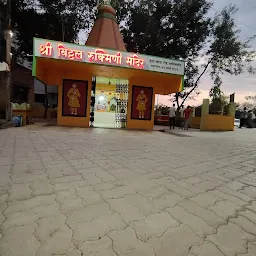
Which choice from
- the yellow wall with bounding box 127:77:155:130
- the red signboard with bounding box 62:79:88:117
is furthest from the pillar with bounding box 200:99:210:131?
the red signboard with bounding box 62:79:88:117

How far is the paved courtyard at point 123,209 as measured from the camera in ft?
5.66

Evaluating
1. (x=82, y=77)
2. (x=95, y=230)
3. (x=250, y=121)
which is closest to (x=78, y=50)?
(x=82, y=77)

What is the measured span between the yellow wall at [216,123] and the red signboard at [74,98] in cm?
909

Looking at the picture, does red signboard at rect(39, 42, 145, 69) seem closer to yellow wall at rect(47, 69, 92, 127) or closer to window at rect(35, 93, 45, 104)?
yellow wall at rect(47, 69, 92, 127)

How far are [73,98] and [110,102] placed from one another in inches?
343

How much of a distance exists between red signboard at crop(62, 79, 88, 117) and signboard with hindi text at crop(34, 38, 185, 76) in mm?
3052

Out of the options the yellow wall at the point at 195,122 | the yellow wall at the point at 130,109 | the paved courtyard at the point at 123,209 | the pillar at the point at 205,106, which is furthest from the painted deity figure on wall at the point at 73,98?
the yellow wall at the point at 195,122

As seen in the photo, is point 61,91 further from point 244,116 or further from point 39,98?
point 39,98

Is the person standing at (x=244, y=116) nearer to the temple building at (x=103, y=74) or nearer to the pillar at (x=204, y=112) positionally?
the pillar at (x=204, y=112)

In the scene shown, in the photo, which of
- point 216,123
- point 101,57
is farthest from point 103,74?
point 216,123

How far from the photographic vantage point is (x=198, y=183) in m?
3.40

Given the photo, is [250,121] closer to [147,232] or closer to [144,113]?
[144,113]

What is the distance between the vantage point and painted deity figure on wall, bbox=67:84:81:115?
12.8 metres

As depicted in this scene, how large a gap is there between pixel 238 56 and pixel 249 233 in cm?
2409
